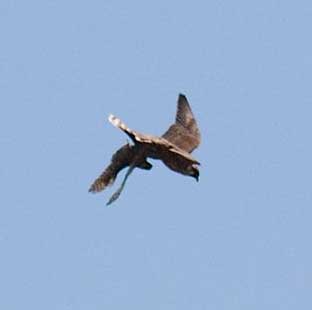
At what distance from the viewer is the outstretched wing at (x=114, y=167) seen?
43.5 metres

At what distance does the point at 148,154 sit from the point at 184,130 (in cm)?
369

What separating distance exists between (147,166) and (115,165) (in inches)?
41.8

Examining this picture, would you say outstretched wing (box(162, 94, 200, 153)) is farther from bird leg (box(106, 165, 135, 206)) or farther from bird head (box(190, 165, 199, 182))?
bird leg (box(106, 165, 135, 206))

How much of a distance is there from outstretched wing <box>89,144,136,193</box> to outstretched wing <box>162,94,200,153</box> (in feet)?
7.65

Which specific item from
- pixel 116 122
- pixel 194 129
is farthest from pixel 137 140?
pixel 194 129

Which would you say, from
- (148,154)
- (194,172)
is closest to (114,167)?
(148,154)

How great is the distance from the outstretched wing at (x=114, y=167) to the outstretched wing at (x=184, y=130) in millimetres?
2331

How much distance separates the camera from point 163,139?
43719 mm

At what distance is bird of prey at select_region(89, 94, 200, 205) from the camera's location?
139ft

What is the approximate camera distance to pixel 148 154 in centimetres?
4309

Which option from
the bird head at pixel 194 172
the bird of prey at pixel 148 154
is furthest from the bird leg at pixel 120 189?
the bird head at pixel 194 172

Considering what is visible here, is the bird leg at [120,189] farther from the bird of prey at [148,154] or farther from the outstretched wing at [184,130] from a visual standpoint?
the outstretched wing at [184,130]

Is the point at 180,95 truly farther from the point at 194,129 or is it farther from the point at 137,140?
the point at 137,140

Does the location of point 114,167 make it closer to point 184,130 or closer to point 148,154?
point 148,154
